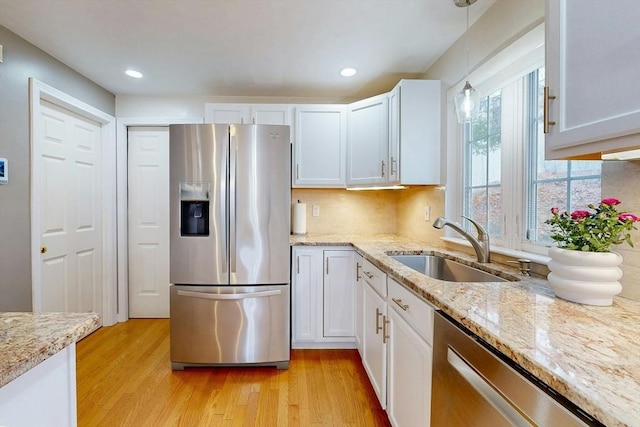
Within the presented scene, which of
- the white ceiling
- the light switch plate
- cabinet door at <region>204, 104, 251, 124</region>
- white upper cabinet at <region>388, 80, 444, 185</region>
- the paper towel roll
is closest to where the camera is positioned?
the white ceiling

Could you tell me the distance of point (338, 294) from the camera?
2.56 m

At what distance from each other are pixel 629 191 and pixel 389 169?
155cm

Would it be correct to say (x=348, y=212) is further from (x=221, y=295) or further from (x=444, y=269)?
(x=221, y=295)

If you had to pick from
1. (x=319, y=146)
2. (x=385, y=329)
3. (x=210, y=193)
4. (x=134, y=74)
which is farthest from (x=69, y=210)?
(x=385, y=329)

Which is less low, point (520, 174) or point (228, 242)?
point (520, 174)

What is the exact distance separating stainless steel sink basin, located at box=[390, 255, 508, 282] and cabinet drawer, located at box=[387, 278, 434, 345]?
47 centimetres

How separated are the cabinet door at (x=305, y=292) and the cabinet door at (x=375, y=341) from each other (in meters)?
0.52

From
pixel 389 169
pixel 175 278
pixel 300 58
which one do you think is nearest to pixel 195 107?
pixel 300 58

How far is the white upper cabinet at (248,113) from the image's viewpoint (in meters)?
2.82

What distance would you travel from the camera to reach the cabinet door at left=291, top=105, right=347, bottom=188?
2.86 m

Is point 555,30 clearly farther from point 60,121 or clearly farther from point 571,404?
point 60,121

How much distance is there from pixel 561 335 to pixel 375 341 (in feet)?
4.10

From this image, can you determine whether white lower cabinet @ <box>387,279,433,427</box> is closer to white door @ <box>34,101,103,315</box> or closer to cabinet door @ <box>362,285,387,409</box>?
cabinet door @ <box>362,285,387,409</box>

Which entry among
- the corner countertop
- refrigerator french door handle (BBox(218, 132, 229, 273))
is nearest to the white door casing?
refrigerator french door handle (BBox(218, 132, 229, 273))
